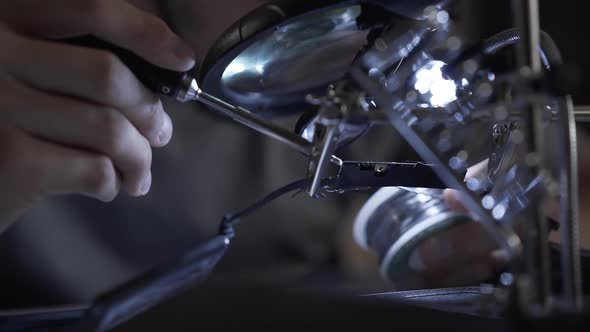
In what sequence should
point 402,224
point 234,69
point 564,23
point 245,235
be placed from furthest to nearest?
point 564,23 → point 245,235 → point 402,224 → point 234,69

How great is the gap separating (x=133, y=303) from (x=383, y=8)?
6.7 inches

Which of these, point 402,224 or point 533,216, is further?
point 402,224

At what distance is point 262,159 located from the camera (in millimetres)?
1002

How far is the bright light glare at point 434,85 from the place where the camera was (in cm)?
31

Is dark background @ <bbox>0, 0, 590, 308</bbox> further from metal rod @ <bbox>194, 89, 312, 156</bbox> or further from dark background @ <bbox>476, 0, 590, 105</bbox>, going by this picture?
metal rod @ <bbox>194, 89, 312, 156</bbox>

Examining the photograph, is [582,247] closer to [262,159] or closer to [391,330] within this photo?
[391,330]

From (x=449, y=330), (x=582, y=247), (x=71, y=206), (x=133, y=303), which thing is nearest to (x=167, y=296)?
(x=133, y=303)

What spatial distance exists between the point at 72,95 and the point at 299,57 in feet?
0.44

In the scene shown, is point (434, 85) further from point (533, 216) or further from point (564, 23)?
point (564, 23)

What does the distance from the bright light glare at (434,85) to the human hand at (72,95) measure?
12cm

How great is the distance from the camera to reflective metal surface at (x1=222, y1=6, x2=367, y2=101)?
0.30 metres

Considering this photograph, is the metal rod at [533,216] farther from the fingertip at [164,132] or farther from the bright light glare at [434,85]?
the fingertip at [164,132]

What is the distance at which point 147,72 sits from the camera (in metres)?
0.32

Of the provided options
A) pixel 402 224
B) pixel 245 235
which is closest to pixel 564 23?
pixel 245 235
